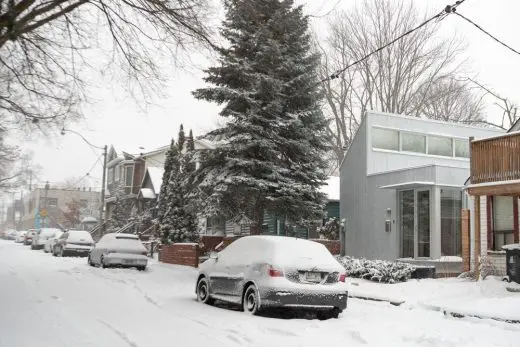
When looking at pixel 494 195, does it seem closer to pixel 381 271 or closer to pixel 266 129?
pixel 381 271

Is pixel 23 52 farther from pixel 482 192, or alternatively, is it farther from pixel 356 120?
pixel 356 120

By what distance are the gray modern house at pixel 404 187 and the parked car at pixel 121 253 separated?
8719 millimetres

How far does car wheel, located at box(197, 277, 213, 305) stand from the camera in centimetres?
1241

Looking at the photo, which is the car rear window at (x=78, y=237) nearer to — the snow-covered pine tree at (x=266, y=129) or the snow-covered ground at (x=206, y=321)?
the snow-covered pine tree at (x=266, y=129)

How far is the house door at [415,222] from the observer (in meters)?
20.7

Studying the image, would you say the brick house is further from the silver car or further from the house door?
the silver car

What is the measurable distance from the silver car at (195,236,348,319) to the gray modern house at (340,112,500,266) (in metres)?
10.1

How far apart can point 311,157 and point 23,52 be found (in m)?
11.1

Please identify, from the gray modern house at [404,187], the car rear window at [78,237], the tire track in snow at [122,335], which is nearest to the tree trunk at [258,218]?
the gray modern house at [404,187]

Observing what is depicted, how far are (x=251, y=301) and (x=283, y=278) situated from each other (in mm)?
904

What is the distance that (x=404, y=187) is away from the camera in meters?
21.3

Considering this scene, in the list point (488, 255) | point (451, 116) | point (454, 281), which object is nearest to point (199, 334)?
point (454, 281)

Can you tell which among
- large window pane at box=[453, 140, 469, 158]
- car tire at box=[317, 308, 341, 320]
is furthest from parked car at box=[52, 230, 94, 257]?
car tire at box=[317, 308, 341, 320]

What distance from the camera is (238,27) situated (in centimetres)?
1989
